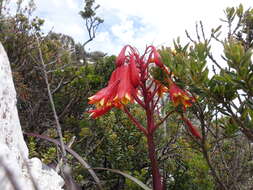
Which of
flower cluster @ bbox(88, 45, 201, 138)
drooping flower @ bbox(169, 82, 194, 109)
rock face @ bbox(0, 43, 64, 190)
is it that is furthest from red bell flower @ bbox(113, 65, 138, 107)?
rock face @ bbox(0, 43, 64, 190)

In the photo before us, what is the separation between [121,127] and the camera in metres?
2.72

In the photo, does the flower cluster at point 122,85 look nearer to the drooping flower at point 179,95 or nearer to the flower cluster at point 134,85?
the flower cluster at point 134,85

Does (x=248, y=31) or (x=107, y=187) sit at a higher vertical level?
(x=248, y=31)

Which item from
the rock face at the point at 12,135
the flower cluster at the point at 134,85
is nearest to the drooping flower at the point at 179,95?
the flower cluster at the point at 134,85

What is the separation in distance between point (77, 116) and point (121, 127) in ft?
3.11

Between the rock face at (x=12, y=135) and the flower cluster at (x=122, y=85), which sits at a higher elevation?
the flower cluster at (x=122, y=85)

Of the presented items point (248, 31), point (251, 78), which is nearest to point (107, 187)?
point (248, 31)

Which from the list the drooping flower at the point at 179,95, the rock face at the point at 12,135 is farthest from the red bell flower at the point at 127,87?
the rock face at the point at 12,135

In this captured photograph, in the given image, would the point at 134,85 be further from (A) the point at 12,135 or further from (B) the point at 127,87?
(A) the point at 12,135

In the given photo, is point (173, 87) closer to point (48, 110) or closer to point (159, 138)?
point (159, 138)

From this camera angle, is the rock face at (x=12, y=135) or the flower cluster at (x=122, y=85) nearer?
the rock face at (x=12, y=135)

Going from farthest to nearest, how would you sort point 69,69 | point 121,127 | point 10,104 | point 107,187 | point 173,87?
→ point 69,69 → point 121,127 → point 107,187 → point 10,104 → point 173,87

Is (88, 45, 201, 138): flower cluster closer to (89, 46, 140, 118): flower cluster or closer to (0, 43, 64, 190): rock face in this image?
(89, 46, 140, 118): flower cluster

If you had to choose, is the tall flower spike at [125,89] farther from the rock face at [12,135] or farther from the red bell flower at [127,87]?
the rock face at [12,135]
